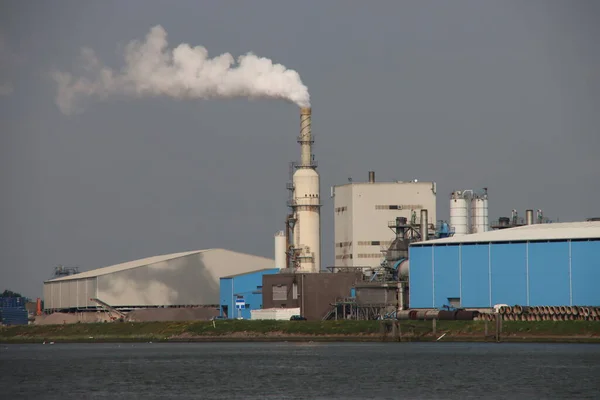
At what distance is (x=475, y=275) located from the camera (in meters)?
117

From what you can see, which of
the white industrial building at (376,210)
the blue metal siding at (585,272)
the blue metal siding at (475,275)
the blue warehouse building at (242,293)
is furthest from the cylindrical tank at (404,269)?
the blue metal siding at (585,272)

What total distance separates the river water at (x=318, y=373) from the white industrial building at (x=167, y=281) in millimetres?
42618

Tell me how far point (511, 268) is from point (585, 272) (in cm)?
692

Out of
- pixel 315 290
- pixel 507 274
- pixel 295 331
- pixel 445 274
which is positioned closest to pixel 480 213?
pixel 315 290

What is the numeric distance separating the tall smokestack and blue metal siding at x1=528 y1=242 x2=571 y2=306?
30137 millimetres

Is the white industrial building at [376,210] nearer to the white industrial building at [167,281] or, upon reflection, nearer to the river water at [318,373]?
the white industrial building at [167,281]

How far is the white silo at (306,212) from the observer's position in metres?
137

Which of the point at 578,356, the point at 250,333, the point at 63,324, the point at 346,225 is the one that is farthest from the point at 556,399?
the point at 63,324

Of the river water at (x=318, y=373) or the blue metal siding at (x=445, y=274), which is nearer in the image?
the river water at (x=318, y=373)

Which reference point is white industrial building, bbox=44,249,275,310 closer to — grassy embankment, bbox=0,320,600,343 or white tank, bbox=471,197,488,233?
grassy embankment, bbox=0,320,600,343

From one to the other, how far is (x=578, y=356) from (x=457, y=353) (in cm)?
1118

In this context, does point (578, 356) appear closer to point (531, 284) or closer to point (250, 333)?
point (531, 284)

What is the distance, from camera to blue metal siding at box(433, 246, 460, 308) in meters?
119

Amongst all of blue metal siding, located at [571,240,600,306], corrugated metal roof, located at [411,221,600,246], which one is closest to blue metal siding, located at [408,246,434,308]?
corrugated metal roof, located at [411,221,600,246]
